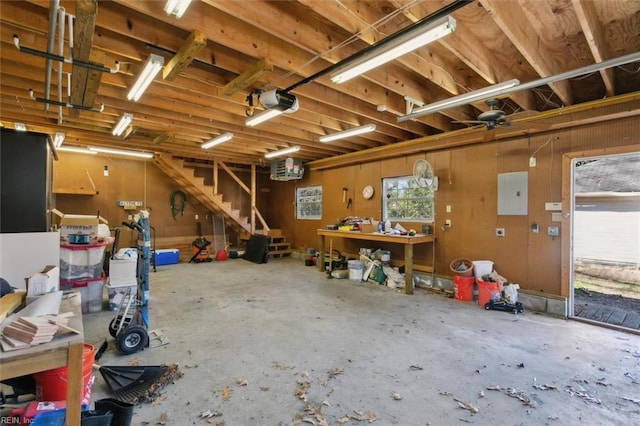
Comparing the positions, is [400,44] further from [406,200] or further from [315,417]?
[406,200]

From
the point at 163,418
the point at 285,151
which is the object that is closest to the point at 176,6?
the point at 163,418

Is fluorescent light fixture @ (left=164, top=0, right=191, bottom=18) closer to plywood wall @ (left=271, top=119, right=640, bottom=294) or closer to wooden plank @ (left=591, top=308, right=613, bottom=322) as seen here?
plywood wall @ (left=271, top=119, right=640, bottom=294)

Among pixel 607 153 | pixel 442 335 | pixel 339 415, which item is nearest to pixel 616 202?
pixel 607 153

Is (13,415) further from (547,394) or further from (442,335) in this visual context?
(442,335)

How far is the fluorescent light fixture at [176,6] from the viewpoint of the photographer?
2.08m

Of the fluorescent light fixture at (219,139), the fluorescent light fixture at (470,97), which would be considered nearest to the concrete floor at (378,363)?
the fluorescent light fixture at (470,97)

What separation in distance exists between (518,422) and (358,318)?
223 centimetres

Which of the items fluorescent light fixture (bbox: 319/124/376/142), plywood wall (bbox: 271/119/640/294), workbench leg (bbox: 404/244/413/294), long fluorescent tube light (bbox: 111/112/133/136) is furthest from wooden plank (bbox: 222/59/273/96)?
plywood wall (bbox: 271/119/640/294)

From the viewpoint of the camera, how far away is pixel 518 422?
6.97 feet

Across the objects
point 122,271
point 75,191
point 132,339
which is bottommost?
point 132,339

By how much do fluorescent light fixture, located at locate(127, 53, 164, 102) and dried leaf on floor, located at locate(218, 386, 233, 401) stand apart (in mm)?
3011

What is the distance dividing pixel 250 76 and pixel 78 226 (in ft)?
11.3

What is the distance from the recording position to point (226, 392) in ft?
8.05

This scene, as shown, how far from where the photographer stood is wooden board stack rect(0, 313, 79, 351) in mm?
1238
